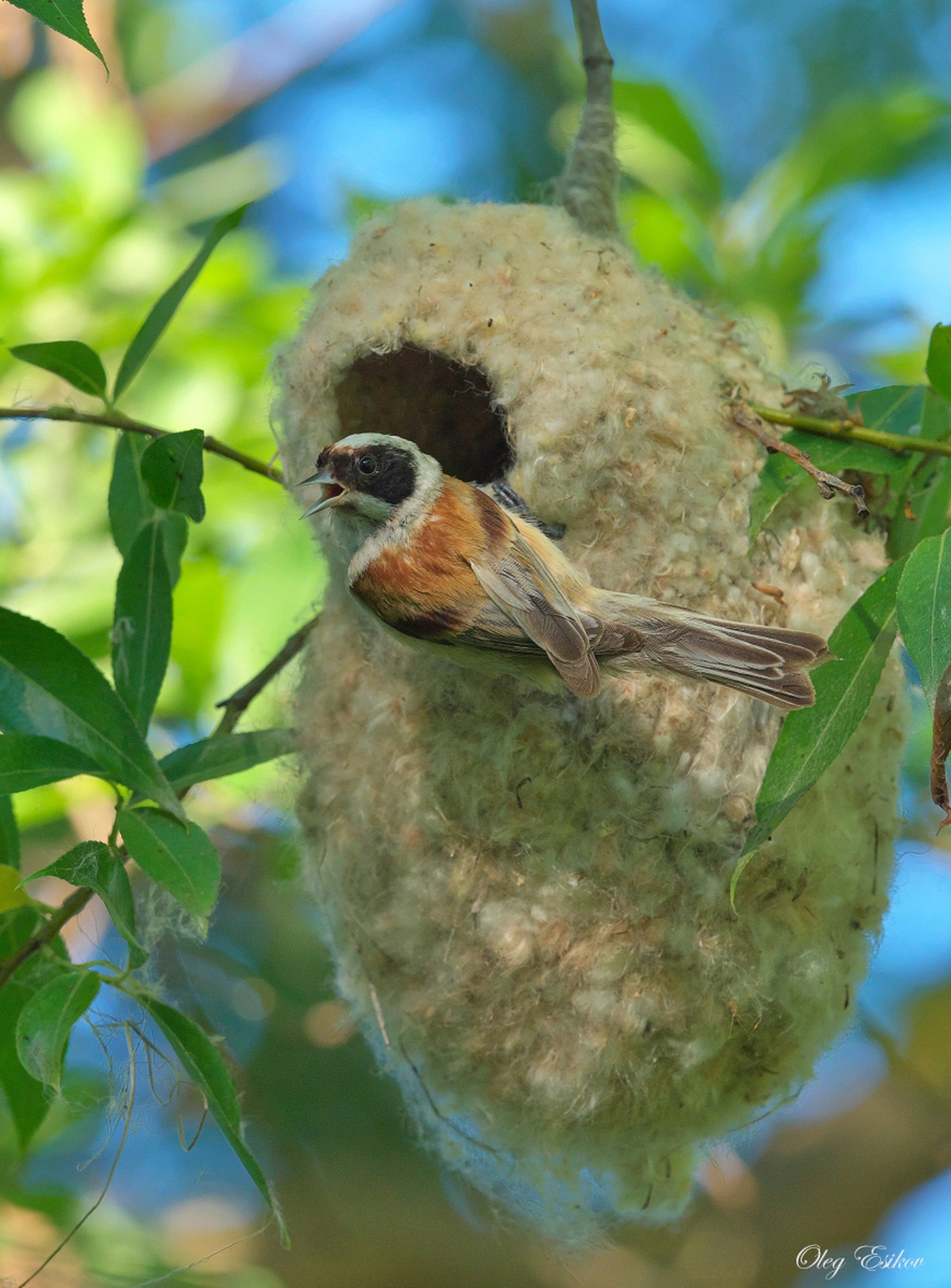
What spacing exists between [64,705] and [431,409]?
2.81 ft

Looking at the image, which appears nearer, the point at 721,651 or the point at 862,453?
the point at 721,651

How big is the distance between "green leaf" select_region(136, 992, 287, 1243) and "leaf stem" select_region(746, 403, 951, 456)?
1.12m

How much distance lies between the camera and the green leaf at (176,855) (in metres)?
1.39

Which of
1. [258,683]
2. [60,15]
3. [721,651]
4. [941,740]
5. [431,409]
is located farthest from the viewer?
[431,409]

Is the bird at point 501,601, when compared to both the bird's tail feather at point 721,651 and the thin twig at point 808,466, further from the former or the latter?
the thin twig at point 808,466

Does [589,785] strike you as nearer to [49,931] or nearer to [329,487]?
[329,487]

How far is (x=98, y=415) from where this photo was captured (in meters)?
1.73

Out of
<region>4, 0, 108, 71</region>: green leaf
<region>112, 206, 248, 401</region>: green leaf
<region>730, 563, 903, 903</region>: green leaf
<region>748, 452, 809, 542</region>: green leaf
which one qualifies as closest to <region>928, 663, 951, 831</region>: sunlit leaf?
<region>730, 563, 903, 903</region>: green leaf

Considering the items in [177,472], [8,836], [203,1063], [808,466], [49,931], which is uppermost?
[808,466]

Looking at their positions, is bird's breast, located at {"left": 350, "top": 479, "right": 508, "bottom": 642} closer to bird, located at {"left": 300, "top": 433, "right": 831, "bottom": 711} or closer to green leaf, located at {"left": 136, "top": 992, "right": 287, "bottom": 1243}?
bird, located at {"left": 300, "top": 433, "right": 831, "bottom": 711}

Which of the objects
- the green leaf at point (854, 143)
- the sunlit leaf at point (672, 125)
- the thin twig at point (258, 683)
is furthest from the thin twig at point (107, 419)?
the green leaf at point (854, 143)

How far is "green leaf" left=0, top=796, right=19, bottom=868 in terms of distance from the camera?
166 centimetres

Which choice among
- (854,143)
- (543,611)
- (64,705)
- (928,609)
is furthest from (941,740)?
(854,143)

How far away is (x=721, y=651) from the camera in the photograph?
4.47 ft
